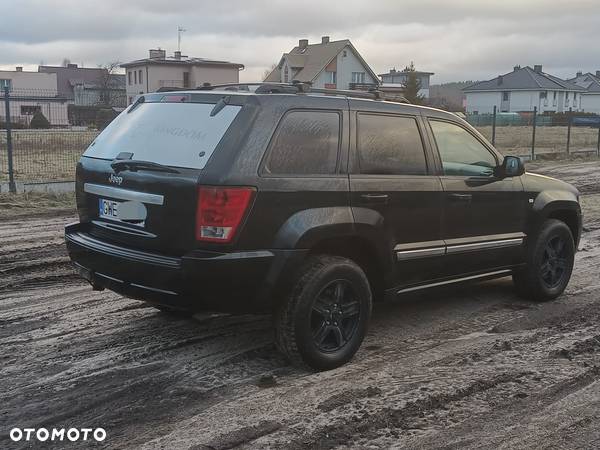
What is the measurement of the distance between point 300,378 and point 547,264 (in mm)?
3096

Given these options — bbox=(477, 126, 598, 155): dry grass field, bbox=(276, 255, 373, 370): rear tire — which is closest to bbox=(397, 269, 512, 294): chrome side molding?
bbox=(276, 255, 373, 370): rear tire

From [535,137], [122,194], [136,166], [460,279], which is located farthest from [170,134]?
[535,137]

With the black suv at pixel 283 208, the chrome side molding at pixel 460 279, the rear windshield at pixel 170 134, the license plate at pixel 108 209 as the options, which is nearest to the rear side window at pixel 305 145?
the black suv at pixel 283 208

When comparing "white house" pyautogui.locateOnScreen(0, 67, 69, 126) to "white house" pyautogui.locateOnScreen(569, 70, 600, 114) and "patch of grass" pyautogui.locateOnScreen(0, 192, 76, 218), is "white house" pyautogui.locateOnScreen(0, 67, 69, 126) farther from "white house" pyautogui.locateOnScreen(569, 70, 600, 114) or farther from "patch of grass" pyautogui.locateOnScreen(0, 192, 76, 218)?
"white house" pyautogui.locateOnScreen(569, 70, 600, 114)

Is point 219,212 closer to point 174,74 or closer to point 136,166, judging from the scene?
point 136,166

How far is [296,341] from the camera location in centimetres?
421

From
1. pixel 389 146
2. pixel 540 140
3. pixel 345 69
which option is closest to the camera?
pixel 389 146

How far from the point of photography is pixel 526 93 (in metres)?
85.7

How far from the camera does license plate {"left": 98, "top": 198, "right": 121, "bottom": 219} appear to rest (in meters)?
4.37

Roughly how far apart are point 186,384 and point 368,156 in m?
2.04

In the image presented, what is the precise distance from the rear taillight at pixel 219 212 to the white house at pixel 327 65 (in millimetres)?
63543

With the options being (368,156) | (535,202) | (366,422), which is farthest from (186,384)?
(535,202)

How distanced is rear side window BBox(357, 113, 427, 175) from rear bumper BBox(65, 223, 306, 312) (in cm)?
98

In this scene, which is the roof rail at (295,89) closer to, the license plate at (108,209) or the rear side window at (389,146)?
the rear side window at (389,146)
